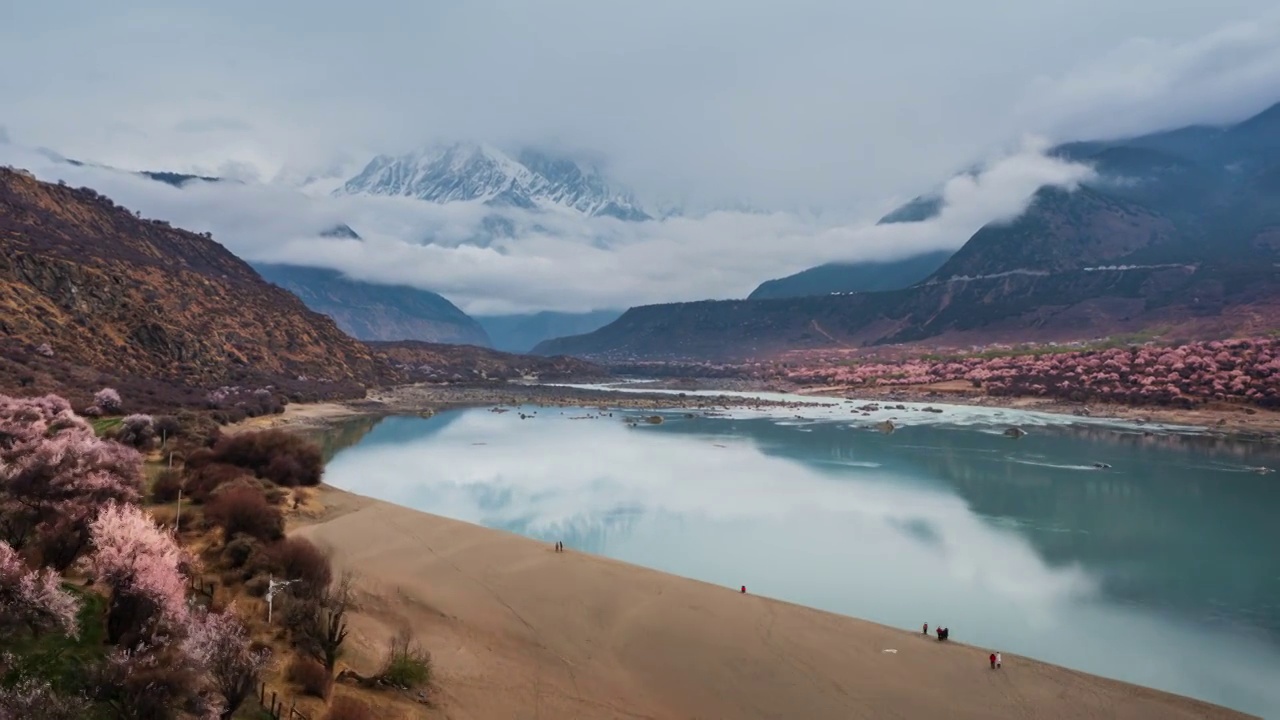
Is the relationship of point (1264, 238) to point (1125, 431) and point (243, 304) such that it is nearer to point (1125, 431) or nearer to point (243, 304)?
point (1125, 431)

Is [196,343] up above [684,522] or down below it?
above

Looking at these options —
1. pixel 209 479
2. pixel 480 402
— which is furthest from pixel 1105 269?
pixel 209 479

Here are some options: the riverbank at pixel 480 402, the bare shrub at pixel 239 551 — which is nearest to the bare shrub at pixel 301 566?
the bare shrub at pixel 239 551

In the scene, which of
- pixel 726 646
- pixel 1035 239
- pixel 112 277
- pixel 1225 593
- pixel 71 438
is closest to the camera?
pixel 726 646

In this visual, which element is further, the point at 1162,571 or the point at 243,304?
the point at 243,304

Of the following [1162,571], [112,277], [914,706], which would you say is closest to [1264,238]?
[1162,571]

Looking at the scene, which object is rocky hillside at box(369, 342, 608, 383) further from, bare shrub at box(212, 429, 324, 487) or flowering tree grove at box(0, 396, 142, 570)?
flowering tree grove at box(0, 396, 142, 570)
